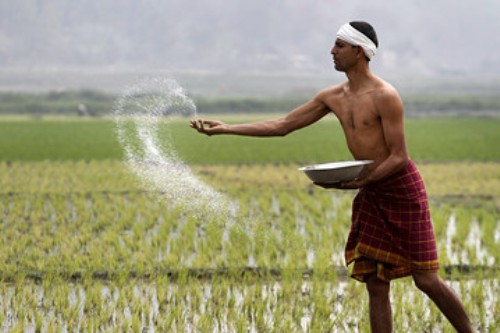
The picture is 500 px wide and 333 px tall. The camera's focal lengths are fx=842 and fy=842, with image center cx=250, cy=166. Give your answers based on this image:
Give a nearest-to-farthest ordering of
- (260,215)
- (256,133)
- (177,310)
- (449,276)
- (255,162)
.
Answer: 1. (256,133)
2. (177,310)
3. (449,276)
4. (260,215)
5. (255,162)

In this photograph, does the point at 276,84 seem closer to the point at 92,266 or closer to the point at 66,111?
the point at 66,111

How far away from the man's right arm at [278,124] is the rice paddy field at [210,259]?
0.93 m

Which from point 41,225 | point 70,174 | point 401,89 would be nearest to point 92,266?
point 41,225

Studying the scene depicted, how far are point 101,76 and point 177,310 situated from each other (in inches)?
6371

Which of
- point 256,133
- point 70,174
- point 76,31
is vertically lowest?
point 256,133

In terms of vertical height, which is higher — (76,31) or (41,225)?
(76,31)

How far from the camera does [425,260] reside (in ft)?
10.4

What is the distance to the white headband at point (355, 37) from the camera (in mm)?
3152

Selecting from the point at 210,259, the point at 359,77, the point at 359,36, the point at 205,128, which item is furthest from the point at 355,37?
the point at 210,259

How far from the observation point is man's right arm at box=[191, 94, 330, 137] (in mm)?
3422

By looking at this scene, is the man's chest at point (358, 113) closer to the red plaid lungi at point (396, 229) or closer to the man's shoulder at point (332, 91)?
the man's shoulder at point (332, 91)

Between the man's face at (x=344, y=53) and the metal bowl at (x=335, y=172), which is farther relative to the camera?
the man's face at (x=344, y=53)

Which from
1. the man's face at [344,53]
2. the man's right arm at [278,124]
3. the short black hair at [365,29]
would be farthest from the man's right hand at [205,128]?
the short black hair at [365,29]

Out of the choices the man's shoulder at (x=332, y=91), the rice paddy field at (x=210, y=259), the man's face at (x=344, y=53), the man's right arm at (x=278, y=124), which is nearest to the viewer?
the man's face at (x=344, y=53)
